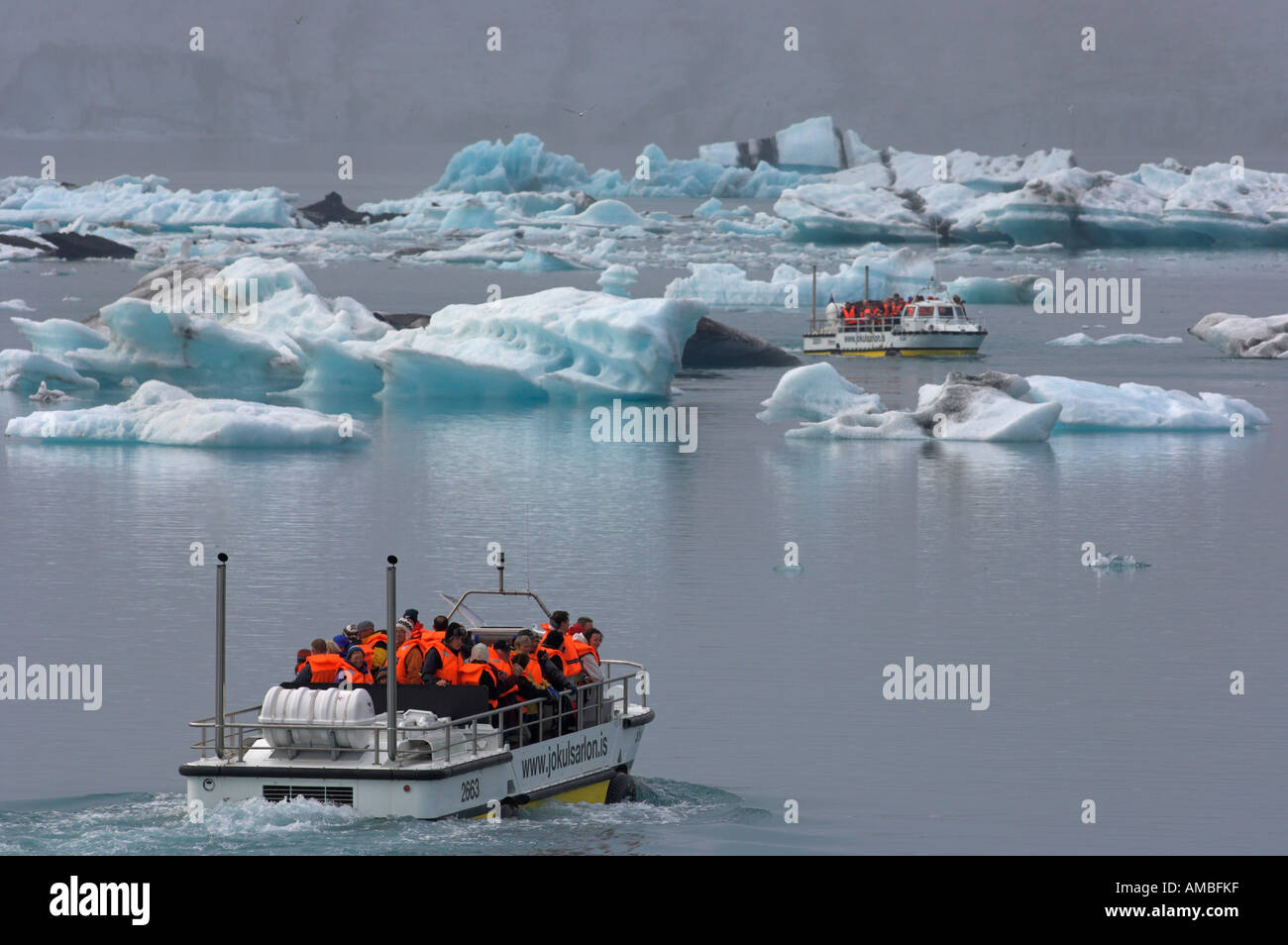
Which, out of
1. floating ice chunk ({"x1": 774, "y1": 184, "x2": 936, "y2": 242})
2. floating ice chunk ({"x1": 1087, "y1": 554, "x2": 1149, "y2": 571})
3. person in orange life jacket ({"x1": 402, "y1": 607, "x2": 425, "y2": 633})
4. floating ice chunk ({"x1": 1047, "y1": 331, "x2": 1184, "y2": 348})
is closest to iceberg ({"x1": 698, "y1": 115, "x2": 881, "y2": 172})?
floating ice chunk ({"x1": 774, "y1": 184, "x2": 936, "y2": 242})

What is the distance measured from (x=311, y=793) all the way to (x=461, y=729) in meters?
1.23

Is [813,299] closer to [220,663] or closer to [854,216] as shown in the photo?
[854,216]

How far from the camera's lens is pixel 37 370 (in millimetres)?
50312

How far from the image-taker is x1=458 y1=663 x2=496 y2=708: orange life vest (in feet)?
49.3

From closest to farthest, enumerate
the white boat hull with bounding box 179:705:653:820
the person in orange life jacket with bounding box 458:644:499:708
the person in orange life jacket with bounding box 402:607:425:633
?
the white boat hull with bounding box 179:705:653:820
the person in orange life jacket with bounding box 458:644:499:708
the person in orange life jacket with bounding box 402:607:425:633

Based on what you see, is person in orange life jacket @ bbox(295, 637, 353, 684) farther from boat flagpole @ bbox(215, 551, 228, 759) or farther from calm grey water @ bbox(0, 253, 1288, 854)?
calm grey water @ bbox(0, 253, 1288, 854)

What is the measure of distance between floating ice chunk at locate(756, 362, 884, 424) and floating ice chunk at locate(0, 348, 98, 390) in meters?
16.7

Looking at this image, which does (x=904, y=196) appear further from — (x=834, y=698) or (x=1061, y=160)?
(x=834, y=698)

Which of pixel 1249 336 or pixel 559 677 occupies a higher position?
pixel 1249 336

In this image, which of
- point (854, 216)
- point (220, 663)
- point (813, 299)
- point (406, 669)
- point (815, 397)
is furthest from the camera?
point (854, 216)

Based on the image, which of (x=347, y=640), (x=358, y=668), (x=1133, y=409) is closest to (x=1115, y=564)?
(x=347, y=640)

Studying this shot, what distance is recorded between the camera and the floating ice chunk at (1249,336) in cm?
6631

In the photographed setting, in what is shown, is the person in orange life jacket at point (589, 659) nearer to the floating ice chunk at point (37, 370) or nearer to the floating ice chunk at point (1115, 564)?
the floating ice chunk at point (1115, 564)

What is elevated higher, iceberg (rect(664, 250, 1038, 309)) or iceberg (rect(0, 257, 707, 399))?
iceberg (rect(664, 250, 1038, 309))
